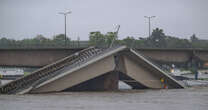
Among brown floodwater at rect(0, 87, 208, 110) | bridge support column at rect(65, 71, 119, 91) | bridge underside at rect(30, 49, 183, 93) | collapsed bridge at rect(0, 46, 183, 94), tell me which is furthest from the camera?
bridge support column at rect(65, 71, 119, 91)

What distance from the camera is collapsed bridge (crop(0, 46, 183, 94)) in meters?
42.7

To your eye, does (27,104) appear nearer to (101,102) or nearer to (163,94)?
(101,102)

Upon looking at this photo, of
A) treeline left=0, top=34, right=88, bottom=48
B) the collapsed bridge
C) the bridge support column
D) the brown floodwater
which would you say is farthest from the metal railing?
treeline left=0, top=34, right=88, bottom=48

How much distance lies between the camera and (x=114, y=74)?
49.2 meters

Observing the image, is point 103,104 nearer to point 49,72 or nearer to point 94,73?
point 94,73

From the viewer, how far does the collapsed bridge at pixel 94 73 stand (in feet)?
140

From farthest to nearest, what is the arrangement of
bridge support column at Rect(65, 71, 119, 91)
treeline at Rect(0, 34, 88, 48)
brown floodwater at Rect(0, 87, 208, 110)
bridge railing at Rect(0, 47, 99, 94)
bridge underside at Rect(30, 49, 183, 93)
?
treeline at Rect(0, 34, 88, 48), bridge support column at Rect(65, 71, 119, 91), bridge railing at Rect(0, 47, 99, 94), bridge underside at Rect(30, 49, 183, 93), brown floodwater at Rect(0, 87, 208, 110)

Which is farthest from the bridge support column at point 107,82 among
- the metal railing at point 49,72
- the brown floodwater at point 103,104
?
the brown floodwater at point 103,104

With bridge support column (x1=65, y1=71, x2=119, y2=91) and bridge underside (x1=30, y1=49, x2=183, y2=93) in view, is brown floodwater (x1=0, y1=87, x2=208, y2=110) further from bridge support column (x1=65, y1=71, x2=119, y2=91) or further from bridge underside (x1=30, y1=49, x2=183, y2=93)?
bridge support column (x1=65, y1=71, x2=119, y2=91)

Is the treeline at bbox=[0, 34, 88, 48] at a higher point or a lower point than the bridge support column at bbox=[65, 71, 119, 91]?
higher

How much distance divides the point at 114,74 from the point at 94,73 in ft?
15.4

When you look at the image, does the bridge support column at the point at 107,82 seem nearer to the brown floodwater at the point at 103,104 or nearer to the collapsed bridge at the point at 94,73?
the collapsed bridge at the point at 94,73

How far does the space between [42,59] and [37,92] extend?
10.5m

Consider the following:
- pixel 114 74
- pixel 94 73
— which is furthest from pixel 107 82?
pixel 94 73
